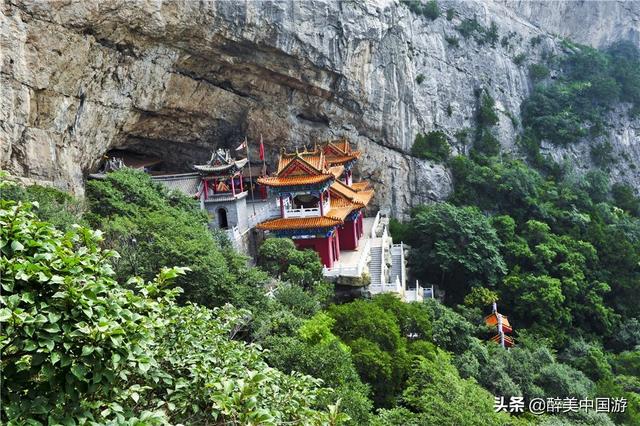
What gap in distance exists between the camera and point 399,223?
25234mm

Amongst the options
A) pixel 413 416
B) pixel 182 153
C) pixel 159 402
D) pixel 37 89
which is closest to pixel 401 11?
pixel 182 153

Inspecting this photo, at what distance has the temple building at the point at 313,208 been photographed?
17.8m

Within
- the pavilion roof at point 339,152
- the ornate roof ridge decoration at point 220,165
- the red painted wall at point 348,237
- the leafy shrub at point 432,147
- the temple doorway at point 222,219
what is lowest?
the red painted wall at point 348,237

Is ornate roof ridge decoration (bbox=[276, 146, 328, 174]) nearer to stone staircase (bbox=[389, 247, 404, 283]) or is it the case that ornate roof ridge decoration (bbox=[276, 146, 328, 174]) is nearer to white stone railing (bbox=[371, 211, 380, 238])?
white stone railing (bbox=[371, 211, 380, 238])

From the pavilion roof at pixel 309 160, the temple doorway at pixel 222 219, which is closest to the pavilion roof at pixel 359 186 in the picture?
the pavilion roof at pixel 309 160

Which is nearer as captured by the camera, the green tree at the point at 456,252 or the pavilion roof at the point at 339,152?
the green tree at the point at 456,252

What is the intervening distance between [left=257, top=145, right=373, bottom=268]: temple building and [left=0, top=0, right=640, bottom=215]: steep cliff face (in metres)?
3.77

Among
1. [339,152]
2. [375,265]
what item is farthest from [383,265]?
[339,152]

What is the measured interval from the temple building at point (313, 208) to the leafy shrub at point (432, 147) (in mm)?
7159

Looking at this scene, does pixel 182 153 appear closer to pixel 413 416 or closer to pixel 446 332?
pixel 446 332

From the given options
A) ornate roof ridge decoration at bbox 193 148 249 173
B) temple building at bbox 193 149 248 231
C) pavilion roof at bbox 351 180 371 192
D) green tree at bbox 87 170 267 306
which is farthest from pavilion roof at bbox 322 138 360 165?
green tree at bbox 87 170 267 306

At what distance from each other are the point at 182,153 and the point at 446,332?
1396cm

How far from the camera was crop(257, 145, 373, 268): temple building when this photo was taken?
17.8 metres

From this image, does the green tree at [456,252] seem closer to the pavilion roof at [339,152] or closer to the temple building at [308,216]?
the temple building at [308,216]
